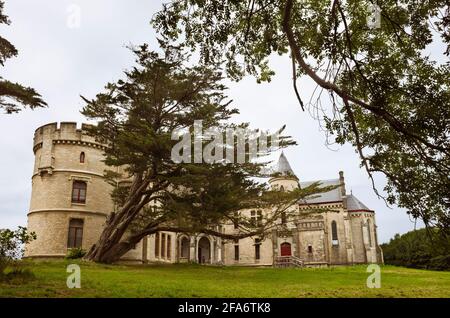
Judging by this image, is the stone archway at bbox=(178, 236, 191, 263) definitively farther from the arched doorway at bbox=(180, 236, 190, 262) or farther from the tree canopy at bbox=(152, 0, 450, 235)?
the tree canopy at bbox=(152, 0, 450, 235)

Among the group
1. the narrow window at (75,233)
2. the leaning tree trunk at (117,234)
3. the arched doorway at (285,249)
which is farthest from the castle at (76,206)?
the leaning tree trunk at (117,234)

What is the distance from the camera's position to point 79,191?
28.4 m

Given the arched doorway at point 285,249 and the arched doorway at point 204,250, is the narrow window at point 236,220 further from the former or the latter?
the arched doorway at point 204,250

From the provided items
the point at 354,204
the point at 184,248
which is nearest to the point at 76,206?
the point at 184,248

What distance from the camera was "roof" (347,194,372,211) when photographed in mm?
42600

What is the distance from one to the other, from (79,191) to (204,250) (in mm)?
17054

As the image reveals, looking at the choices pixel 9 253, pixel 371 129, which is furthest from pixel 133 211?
pixel 371 129

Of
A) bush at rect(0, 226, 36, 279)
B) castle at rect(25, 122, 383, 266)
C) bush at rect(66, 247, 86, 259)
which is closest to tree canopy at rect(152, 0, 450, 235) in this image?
bush at rect(0, 226, 36, 279)

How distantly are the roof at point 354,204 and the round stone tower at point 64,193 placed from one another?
27.4m

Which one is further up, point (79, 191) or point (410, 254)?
point (79, 191)

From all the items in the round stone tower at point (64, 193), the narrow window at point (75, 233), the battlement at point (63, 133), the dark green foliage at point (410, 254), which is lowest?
the dark green foliage at point (410, 254)

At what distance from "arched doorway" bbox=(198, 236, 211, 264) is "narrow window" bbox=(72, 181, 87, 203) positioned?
15.5 metres

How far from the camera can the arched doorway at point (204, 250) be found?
40412 millimetres

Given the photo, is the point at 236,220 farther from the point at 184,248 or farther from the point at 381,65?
the point at 184,248
